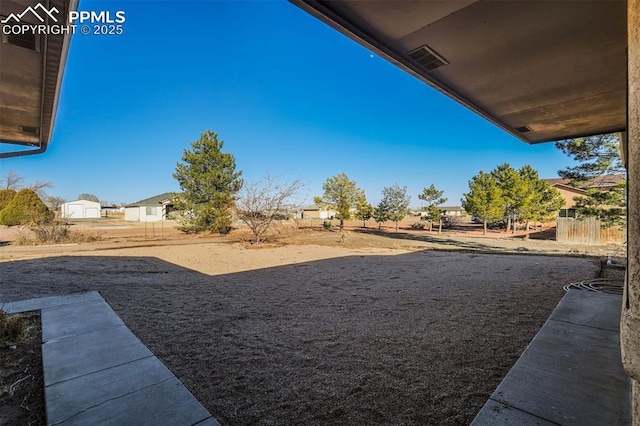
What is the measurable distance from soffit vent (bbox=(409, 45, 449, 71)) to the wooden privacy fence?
58.4ft

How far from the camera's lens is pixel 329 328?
3.69 meters

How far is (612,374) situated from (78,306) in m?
5.96

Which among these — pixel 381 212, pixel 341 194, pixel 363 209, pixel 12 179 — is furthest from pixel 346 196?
pixel 12 179

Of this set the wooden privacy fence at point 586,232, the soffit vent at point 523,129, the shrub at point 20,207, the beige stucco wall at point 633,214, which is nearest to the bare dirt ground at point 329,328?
the beige stucco wall at point 633,214

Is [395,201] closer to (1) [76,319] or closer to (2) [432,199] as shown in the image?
(2) [432,199]

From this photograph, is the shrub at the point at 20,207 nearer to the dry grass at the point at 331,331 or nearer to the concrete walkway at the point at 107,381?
the dry grass at the point at 331,331

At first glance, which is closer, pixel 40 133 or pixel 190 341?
pixel 190 341

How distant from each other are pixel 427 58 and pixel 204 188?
58.6 feet

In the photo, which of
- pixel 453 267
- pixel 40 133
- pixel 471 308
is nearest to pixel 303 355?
pixel 471 308

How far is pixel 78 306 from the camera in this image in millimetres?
4105

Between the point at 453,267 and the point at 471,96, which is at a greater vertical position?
the point at 471,96

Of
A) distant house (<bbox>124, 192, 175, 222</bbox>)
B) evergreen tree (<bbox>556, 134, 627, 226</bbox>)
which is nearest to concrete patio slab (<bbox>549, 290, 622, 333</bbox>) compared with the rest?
evergreen tree (<bbox>556, 134, 627, 226</bbox>)

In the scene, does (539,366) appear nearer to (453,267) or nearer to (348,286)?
(348,286)

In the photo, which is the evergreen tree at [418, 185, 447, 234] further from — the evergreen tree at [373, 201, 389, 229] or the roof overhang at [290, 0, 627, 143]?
the roof overhang at [290, 0, 627, 143]
